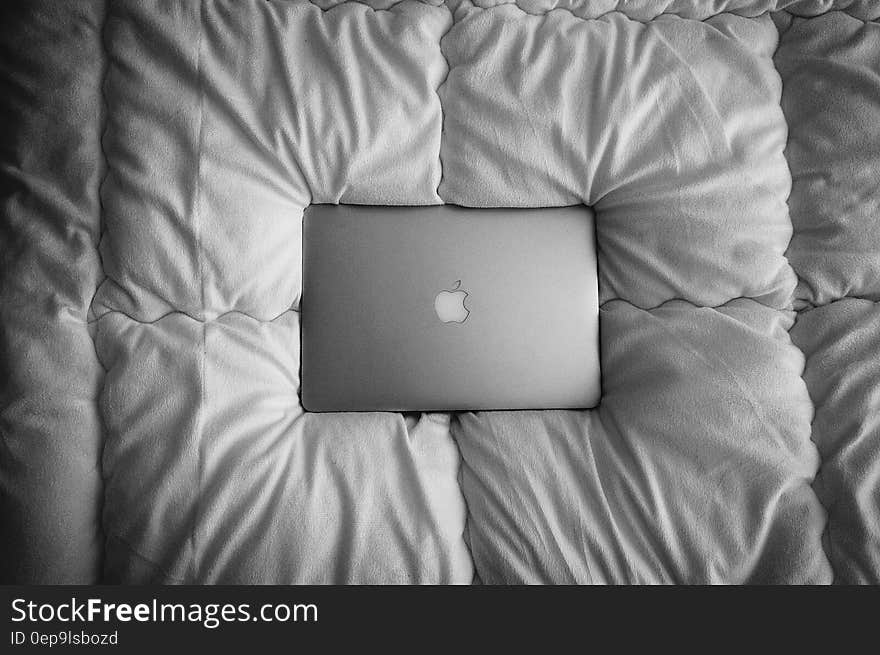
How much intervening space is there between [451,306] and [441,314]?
0.06ft

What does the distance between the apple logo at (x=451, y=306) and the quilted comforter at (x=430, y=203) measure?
0.46 feet

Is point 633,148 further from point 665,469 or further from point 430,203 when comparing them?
point 665,469

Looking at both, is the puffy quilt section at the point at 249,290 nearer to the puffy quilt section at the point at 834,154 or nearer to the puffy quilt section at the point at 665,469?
the puffy quilt section at the point at 665,469

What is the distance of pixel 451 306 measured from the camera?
0.89 meters

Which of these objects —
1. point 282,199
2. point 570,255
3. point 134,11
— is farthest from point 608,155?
point 134,11

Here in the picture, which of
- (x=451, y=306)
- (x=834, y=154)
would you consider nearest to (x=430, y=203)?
(x=451, y=306)

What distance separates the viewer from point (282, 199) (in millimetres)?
905

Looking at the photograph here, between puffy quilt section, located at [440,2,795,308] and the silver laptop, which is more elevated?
puffy quilt section, located at [440,2,795,308]

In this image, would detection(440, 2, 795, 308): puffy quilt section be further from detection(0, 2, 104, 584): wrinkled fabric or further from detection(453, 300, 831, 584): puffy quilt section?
detection(0, 2, 104, 584): wrinkled fabric

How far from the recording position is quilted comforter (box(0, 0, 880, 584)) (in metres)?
0.82

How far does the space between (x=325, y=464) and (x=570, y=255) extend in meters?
0.46

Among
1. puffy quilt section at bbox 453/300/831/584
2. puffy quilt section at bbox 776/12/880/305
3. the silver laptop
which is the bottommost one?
puffy quilt section at bbox 453/300/831/584

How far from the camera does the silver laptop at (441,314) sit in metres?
0.88

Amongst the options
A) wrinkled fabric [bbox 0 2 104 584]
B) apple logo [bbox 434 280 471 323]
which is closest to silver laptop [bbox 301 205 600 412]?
apple logo [bbox 434 280 471 323]
